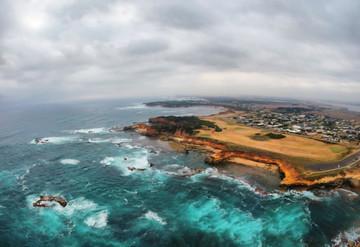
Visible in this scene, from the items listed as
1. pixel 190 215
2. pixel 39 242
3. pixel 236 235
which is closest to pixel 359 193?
pixel 236 235

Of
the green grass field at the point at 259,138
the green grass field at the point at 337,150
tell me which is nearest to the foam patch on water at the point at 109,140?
the green grass field at the point at 259,138

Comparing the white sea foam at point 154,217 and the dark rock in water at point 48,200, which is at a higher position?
the dark rock in water at point 48,200

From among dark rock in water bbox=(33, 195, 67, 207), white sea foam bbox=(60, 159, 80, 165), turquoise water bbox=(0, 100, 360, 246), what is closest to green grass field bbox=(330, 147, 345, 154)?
turquoise water bbox=(0, 100, 360, 246)

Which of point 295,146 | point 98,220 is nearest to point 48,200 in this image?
point 98,220

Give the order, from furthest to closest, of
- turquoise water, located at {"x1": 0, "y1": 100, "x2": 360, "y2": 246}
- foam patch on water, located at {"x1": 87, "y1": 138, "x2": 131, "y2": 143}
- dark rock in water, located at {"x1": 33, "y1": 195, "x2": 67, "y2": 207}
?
foam patch on water, located at {"x1": 87, "y1": 138, "x2": 131, "y2": 143}, dark rock in water, located at {"x1": 33, "y1": 195, "x2": 67, "y2": 207}, turquoise water, located at {"x1": 0, "y1": 100, "x2": 360, "y2": 246}

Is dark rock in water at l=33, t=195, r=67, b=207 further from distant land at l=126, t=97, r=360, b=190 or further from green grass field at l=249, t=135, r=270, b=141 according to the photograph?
green grass field at l=249, t=135, r=270, b=141

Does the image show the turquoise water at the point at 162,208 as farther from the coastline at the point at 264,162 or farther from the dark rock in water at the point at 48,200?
the coastline at the point at 264,162

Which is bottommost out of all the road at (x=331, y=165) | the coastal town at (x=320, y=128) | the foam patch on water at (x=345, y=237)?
the foam patch on water at (x=345, y=237)
